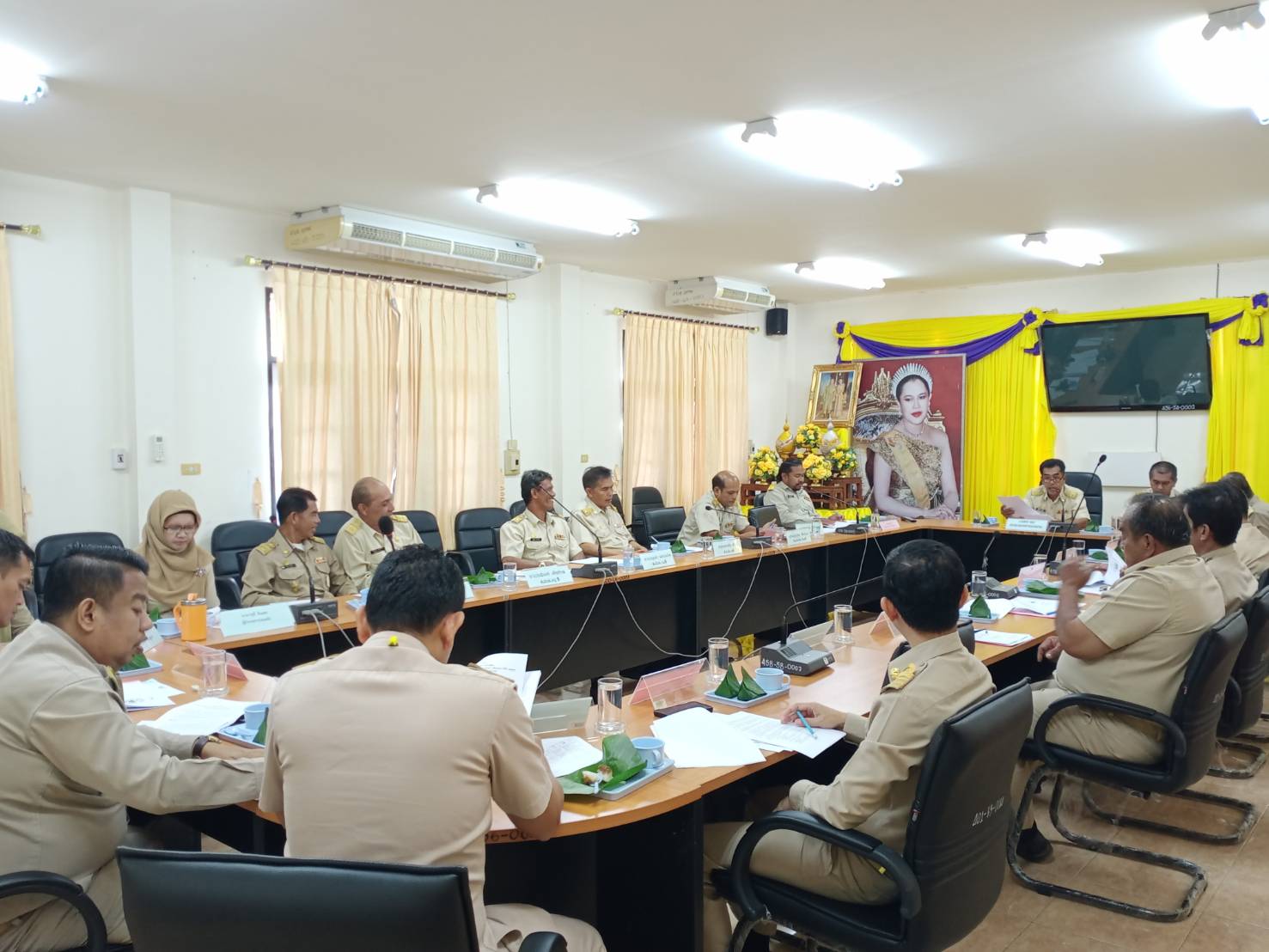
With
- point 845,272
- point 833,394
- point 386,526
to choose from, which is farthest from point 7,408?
point 833,394

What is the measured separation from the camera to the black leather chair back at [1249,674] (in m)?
2.81

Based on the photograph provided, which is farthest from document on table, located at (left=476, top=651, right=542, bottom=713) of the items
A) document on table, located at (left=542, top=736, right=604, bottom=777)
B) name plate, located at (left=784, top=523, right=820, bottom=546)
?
name plate, located at (left=784, top=523, right=820, bottom=546)

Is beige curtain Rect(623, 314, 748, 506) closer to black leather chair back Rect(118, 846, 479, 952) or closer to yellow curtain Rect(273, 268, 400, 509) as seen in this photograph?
yellow curtain Rect(273, 268, 400, 509)

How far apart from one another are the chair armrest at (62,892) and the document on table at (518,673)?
Result: 88cm

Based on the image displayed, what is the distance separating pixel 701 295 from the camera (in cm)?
740

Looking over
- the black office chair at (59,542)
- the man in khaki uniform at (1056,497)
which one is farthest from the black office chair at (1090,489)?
the black office chair at (59,542)

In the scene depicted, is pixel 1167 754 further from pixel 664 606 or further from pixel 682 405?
pixel 682 405

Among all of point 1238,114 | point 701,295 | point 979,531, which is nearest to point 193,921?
point 1238,114

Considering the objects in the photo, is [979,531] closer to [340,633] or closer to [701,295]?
[701,295]

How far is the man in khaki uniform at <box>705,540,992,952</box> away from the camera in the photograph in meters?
1.66

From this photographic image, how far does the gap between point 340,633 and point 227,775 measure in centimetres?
165

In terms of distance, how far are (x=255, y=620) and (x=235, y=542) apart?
2.00 m

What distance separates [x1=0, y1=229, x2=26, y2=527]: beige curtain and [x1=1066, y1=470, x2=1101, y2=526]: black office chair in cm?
662

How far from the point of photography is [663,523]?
6203 millimetres
